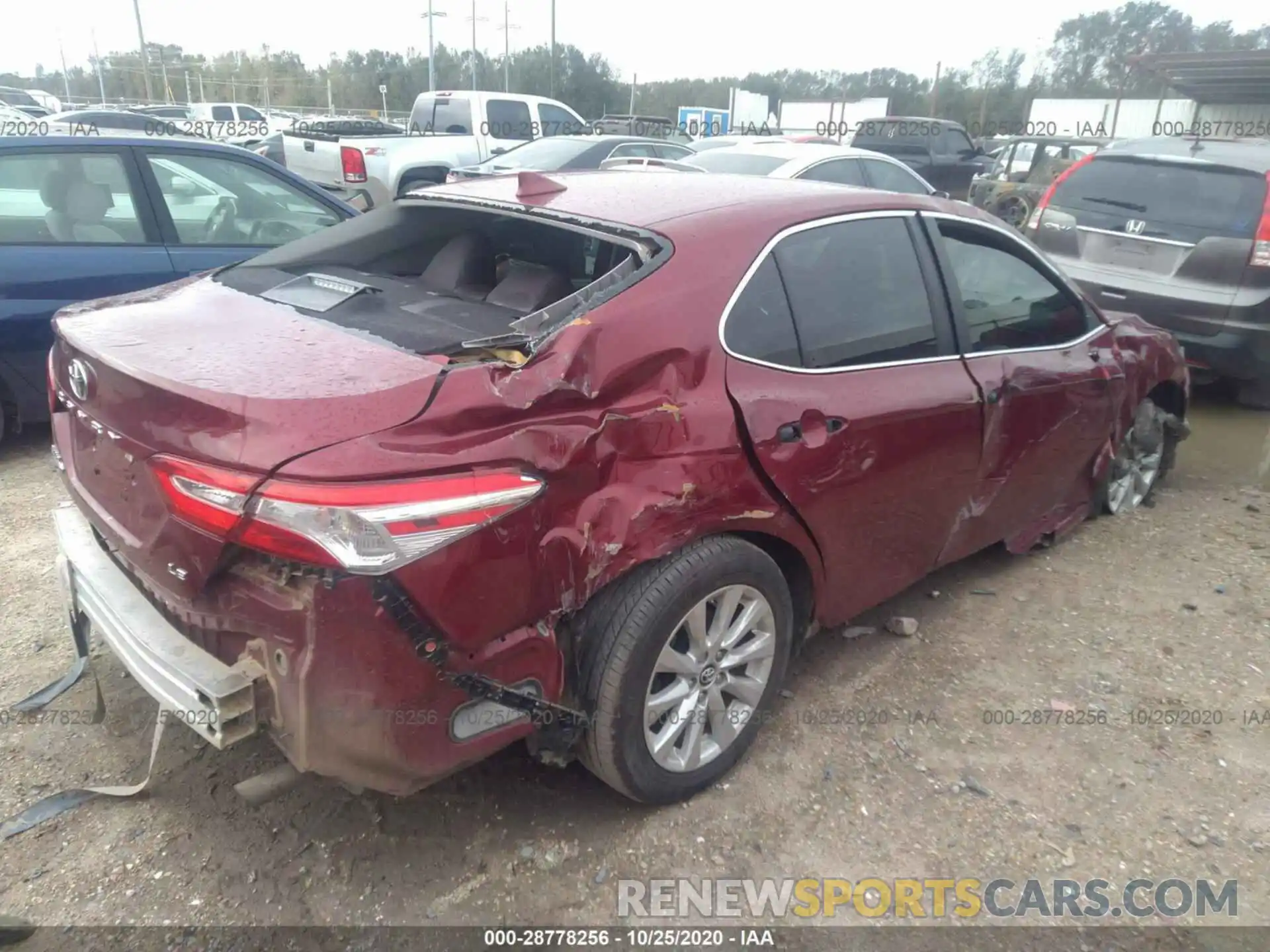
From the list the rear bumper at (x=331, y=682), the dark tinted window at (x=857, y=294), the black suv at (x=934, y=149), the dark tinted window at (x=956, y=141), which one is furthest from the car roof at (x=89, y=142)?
the dark tinted window at (x=956, y=141)

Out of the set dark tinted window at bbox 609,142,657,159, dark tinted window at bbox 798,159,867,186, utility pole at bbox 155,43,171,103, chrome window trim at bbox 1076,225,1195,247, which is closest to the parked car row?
chrome window trim at bbox 1076,225,1195,247

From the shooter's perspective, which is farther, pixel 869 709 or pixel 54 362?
pixel 869 709

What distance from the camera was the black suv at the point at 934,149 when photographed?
1555cm

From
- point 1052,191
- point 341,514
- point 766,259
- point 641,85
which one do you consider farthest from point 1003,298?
point 641,85

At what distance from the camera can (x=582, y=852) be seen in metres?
2.42

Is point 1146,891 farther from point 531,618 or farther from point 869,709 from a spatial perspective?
point 531,618

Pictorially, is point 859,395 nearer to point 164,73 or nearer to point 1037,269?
point 1037,269

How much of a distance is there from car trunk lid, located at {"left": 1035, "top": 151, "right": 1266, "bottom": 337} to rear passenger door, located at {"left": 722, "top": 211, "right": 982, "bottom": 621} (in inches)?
150

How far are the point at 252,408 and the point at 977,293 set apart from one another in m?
2.56

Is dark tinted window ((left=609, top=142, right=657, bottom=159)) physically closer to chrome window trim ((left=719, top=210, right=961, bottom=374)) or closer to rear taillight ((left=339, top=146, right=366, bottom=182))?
rear taillight ((left=339, top=146, right=366, bottom=182))

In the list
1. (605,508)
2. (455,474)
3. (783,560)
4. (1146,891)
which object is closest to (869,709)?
(783,560)

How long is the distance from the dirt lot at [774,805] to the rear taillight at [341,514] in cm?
100

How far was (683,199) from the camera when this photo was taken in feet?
9.12

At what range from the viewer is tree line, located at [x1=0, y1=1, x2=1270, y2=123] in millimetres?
41031
